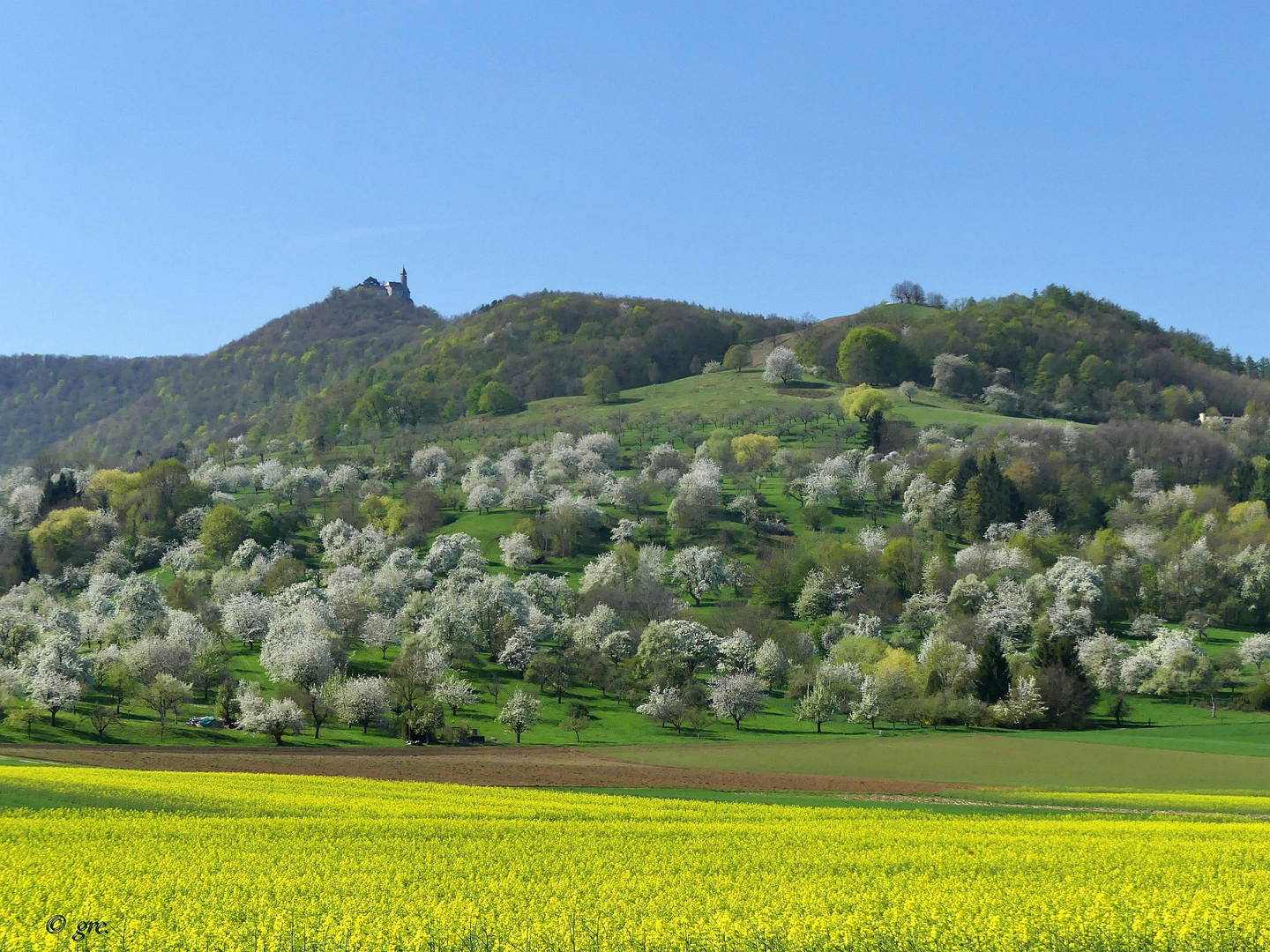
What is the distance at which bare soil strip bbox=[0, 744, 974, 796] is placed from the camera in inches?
2283

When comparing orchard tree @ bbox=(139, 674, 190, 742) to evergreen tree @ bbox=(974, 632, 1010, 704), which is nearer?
orchard tree @ bbox=(139, 674, 190, 742)

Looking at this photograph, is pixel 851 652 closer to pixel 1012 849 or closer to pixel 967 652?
pixel 967 652

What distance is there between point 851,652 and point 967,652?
12.3m

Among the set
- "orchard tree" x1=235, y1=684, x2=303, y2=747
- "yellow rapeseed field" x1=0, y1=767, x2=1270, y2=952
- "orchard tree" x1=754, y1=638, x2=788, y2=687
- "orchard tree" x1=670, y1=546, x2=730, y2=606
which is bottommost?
"orchard tree" x1=235, y1=684, x2=303, y2=747

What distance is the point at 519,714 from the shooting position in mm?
90375

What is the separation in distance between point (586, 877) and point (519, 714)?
64.9 metres

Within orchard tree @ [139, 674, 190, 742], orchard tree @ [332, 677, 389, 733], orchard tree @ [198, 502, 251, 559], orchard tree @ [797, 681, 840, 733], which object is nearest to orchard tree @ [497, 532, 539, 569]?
orchard tree @ [198, 502, 251, 559]

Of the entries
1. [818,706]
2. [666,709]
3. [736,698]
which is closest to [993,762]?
[818,706]

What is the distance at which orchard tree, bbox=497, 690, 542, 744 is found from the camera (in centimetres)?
9031

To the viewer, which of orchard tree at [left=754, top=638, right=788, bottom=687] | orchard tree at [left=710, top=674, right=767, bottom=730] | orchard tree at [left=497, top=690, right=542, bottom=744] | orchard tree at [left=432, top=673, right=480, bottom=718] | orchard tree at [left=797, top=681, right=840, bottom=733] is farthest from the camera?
orchard tree at [left=754, top=638, right=788, bottom=687]

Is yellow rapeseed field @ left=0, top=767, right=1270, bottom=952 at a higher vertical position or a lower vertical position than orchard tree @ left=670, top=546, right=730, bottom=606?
lower

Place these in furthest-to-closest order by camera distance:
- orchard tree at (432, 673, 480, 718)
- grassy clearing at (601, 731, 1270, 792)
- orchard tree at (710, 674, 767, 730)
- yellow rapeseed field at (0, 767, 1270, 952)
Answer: orchard tree at (710, 674, 767, 730) < orchard tree at (432, 673, 480, 718) < grassy clearing at (601, 731, 1270, 792) < yellow rapeseed field at (0, 767, 1270, 952)

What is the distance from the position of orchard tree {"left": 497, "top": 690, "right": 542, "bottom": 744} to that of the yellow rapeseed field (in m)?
49.0

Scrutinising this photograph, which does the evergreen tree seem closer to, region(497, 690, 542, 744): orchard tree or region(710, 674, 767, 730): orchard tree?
region(710, 674, 767, 730): orchard tree
